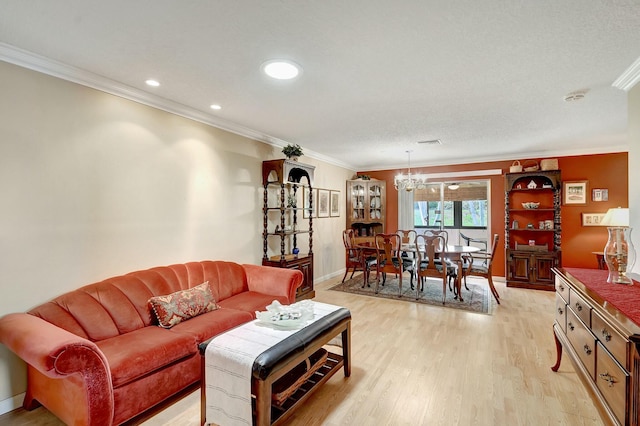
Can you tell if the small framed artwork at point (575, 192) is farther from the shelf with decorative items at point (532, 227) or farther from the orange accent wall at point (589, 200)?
the shelf with decorative items at point (532, 227)

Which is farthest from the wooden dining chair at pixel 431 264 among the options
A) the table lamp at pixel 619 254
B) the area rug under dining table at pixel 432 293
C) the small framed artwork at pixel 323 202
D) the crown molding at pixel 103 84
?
the crown molding at pixel 103 84

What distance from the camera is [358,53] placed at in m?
2.20

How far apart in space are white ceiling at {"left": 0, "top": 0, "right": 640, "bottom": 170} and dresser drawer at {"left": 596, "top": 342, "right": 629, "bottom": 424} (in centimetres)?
191

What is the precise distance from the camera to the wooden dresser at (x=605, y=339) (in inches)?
50.6

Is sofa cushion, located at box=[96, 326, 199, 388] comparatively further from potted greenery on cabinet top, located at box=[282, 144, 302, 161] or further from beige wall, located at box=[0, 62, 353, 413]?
potted greenery on cabinet top, located at box=[282, 144, 302, 161]

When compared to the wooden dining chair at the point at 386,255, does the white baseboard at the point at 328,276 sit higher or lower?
lower

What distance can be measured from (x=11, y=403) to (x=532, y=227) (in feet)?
24.1

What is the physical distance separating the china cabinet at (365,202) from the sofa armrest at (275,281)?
370cm

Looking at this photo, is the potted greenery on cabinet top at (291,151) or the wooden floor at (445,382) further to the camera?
the potted greenery on cabinet top at (291,151)

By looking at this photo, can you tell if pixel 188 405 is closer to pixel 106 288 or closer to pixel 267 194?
pixel 106 288

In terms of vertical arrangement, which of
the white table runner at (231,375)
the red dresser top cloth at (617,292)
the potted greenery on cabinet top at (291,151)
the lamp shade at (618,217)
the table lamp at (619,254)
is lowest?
the white table runner at (231,375)

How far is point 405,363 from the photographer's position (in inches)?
112

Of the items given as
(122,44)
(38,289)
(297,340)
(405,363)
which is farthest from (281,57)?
(405,363)

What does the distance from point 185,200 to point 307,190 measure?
2.57 m
